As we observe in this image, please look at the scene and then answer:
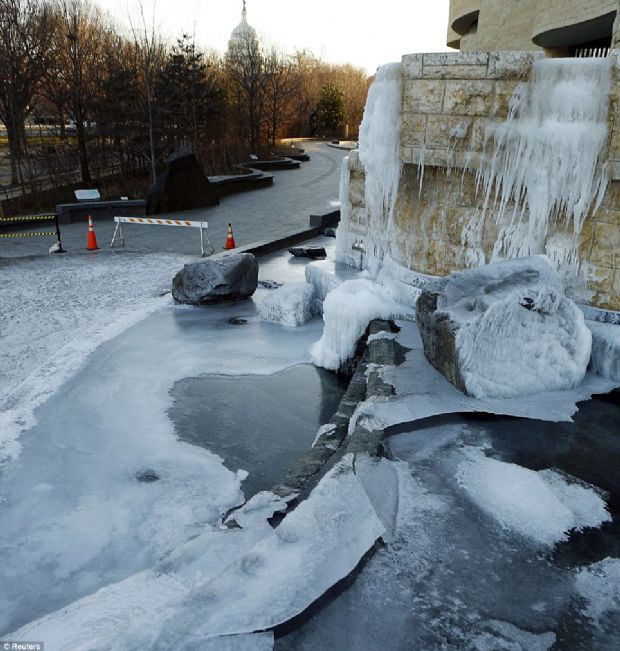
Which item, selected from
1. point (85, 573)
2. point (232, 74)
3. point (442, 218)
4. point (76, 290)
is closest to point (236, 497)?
point (85, 573)

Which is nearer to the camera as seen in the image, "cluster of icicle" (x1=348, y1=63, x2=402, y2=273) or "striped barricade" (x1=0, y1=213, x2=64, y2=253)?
"cluster of icicle" (x1=348, y1=63, x2=402, y2=273)

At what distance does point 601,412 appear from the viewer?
166 inches

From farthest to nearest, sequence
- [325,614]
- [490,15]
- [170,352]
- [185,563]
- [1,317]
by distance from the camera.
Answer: [490,15]
[1,317]
[170,352]
[185,563]
[325,614]

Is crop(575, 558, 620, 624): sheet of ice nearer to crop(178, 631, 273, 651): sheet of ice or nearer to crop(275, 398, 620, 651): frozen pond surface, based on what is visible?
crop(275, 398, 620, 651): frozen pond surface

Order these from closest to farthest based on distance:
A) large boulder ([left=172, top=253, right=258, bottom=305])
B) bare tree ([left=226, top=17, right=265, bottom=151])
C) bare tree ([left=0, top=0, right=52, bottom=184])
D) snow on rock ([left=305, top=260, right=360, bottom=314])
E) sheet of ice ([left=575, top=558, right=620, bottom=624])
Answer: sheet of ice ([left=575, top=558, right=620, bottom=624]), snow on rock ([left=305, top=260, right=360, bottom=314]), large boulder ([left=172, top=253, right=258, bottom=305]), bare tree ([left=0, top=0, right=52, bottom=184]), bare tree ([left=226, top=17, right=265, bottom=151])

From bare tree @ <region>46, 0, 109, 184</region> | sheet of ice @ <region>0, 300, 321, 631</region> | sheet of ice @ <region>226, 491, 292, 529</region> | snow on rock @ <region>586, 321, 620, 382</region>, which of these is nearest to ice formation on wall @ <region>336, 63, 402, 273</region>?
sheet of ice @ <region>0, 300, 321, 631</region>

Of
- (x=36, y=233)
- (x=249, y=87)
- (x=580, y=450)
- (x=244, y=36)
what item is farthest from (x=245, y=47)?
(x=580, y=450)

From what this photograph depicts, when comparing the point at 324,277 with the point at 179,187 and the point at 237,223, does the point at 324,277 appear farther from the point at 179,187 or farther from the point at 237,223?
the point at 179,187

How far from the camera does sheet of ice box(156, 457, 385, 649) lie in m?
2.31

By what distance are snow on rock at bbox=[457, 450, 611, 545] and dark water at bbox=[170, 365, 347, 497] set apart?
159 centimetres

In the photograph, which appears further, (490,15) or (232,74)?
(232,74)

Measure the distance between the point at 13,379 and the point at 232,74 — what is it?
3253 centimetres

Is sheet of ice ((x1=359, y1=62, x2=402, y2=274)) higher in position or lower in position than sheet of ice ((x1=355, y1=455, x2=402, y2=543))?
higher

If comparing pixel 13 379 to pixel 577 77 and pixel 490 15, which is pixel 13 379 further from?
pixel 490 15
